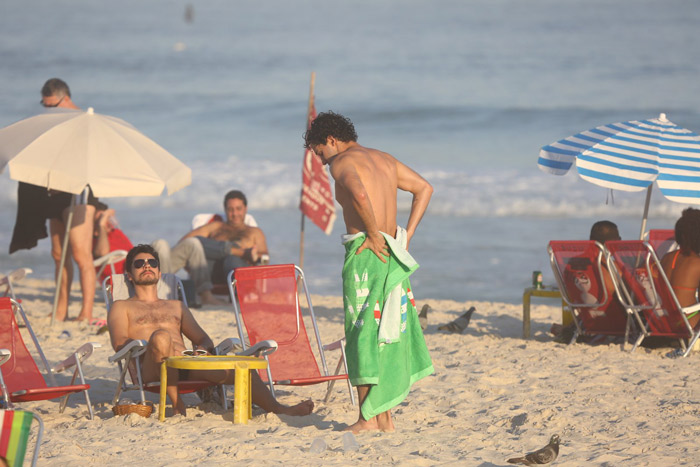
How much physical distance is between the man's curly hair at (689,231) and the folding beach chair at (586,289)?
52 centimetres

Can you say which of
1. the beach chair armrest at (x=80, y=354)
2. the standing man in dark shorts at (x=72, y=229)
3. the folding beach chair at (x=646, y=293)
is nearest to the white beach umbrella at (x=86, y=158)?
the standing man in dark shorts at (x=72, y=229)

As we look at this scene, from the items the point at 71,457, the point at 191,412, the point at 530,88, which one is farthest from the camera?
the point at 530,88

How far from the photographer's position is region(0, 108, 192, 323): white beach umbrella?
6.62 meters

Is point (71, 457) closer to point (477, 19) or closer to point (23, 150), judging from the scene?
point (23, 150)

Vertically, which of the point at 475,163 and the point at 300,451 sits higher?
the point at 475,163

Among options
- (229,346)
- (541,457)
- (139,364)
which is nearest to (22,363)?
(139,364)

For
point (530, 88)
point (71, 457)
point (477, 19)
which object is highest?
point (477, 19)

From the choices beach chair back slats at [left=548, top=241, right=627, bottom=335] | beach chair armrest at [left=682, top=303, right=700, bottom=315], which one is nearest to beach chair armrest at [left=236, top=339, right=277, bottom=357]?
beach chair back slats at [left=548, top=241, right=627, bottom=335]

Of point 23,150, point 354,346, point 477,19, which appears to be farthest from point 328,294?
point 477,19

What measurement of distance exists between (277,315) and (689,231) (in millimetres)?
2824

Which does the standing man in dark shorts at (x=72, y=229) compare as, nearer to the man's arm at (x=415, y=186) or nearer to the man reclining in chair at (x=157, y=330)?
the man reclining in chair at (x=157, y=330)

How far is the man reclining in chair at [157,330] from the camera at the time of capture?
473cm

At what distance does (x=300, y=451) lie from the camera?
4.11 metres

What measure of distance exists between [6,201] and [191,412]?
13.2 meters
